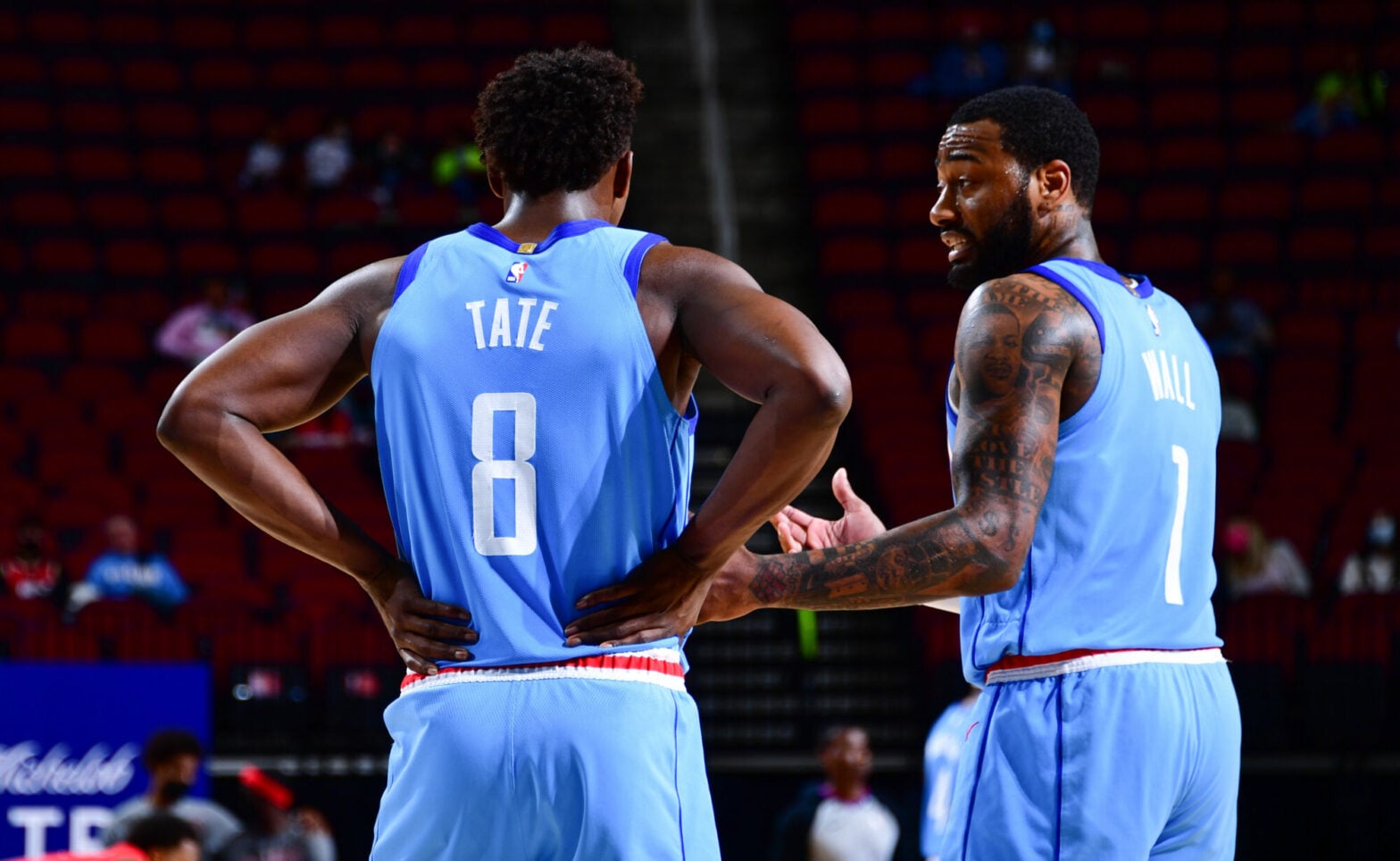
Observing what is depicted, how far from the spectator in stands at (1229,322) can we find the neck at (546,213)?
10606 mm

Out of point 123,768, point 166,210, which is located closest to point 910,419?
point 123,768

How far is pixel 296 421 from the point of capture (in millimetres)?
2799

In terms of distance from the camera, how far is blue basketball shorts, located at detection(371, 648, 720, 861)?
255 cm

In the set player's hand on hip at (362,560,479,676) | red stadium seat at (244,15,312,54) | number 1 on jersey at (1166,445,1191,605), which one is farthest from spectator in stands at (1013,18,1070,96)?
player's hand on hip at (362,560,479,676)

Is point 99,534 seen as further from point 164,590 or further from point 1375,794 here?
point 1375,794

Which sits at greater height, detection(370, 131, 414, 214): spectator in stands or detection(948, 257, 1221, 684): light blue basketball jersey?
detection(370, 131, 414, 214): spectator in stands

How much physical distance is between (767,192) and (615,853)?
45.7 ft

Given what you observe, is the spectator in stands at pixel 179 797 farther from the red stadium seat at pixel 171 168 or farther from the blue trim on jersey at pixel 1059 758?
the red stadium seat at pixel 171 168

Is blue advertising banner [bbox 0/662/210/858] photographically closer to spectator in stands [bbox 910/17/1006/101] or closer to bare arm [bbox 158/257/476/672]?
bare arm [bbox 158/257/476/672]

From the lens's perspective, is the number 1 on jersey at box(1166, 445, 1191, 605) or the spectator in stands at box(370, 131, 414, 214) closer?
the number 1 on jersey at box(1166, 445, 1191, 605)

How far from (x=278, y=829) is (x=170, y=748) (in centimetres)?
69

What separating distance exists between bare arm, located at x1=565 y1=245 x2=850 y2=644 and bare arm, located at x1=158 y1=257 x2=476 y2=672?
0.98 ft

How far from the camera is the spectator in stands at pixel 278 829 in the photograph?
23.7 ft

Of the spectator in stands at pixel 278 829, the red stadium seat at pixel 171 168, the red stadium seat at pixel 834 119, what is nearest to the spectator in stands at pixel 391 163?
the red stadium seat at pixel 171 168
